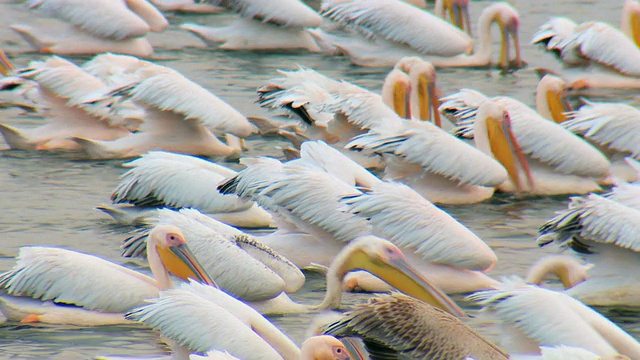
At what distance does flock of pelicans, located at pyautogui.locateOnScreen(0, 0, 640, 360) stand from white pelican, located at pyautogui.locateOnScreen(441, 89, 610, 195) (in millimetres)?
10

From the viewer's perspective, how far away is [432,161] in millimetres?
7895

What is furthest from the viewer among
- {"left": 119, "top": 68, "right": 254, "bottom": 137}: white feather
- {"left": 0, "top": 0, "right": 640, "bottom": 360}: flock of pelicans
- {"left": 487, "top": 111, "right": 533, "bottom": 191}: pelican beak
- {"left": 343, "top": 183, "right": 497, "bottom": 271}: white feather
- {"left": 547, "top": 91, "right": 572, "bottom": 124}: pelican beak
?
{"left": 547, "top": 91, "right": 572, "bottom": 124}: pelican beak

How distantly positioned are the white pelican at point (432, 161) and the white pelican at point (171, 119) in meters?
1.08

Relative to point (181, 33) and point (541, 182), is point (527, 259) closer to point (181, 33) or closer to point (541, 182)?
point (541, 182)

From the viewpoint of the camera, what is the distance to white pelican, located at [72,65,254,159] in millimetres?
8719

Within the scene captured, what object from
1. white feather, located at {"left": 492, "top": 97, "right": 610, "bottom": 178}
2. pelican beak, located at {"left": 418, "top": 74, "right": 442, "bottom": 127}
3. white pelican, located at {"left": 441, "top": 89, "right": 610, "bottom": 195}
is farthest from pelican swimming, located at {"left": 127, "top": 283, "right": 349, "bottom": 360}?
pelican beak, located at {"left": 418, "top": 74, "right": 442, "bottom": 127}

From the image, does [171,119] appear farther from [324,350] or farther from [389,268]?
[324,350]

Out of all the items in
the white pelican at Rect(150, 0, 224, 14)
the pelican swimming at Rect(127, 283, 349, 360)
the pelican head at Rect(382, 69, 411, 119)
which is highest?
the pelican swimming at Rect(127, 283, 349, 360)

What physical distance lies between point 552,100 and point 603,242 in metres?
3.58

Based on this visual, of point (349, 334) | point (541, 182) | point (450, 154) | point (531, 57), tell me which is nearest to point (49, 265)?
point (349, 334)

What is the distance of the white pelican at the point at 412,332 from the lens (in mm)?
4777

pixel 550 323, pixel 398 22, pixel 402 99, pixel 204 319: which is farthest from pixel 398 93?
pixel 204 319

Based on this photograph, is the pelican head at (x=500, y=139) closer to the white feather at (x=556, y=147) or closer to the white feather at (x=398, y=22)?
the white feather at (x=556, y=147)

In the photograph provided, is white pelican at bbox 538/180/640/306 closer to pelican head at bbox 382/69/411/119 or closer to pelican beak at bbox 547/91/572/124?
pelican head at bbox 382/69/411/119
